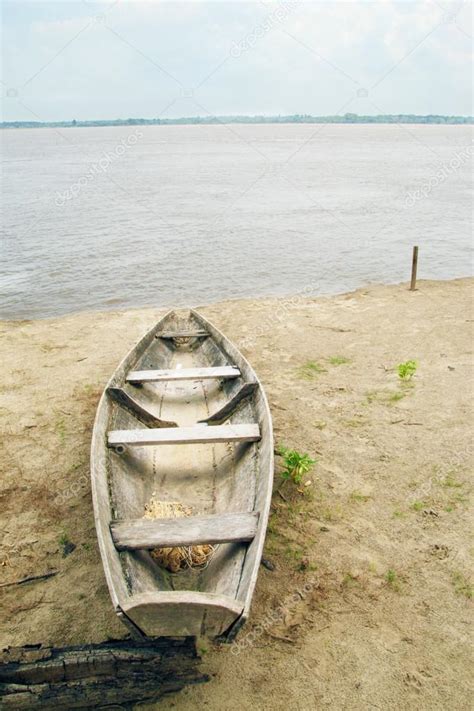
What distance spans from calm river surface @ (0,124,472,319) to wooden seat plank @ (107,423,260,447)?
30.8ft

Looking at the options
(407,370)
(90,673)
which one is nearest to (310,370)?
(407,370)

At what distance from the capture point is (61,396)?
8.53m

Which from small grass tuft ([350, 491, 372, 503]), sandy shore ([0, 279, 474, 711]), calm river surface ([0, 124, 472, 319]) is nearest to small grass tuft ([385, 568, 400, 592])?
sandy shore ([0, 279, 474, 711])

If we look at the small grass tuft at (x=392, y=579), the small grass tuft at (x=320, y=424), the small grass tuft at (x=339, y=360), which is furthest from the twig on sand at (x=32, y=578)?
the small grass tuft at (x=339, y=360)

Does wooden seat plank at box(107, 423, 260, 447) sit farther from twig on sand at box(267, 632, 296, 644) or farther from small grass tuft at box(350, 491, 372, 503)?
twig on sand at box(267, 632, 296, 644)

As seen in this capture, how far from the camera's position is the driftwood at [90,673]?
347cm

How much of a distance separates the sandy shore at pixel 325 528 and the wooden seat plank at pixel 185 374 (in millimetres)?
969

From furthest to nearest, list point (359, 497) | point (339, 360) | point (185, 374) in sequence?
point (339, 360) → point (185, 374) → point (359, 497)

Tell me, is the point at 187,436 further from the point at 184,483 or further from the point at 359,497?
the point at 359,497

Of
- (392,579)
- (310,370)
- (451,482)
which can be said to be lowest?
(392,579)

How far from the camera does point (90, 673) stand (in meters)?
3.51

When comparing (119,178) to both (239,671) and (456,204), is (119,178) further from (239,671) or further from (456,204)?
(239,671)

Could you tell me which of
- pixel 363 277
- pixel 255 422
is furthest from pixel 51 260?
pixel 255 422

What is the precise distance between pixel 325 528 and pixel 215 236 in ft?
61.7
